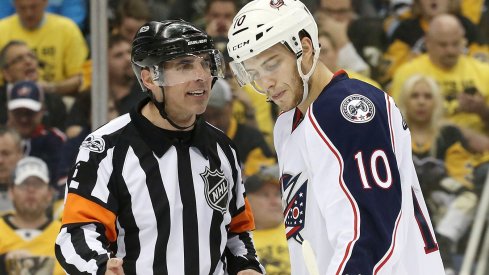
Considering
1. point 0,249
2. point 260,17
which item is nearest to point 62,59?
point 0,249

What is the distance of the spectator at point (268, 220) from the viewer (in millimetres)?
4668

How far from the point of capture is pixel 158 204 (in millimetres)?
2857

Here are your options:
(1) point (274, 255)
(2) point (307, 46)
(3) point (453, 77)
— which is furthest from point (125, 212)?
(3) point (453, 77)

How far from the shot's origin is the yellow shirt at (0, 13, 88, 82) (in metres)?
5.00

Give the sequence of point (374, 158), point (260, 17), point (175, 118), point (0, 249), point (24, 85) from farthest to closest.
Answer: point (24, 85) < point (0, 249) < point (175, 118) < point (260, 17) < point (374, 158)

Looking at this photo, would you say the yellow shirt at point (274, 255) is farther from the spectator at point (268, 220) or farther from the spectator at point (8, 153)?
the spectator at point (8, 153)

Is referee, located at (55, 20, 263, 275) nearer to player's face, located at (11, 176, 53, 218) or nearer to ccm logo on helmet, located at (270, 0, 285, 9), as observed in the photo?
ccm logo on helmet, located at (270, 0, 285, 9)

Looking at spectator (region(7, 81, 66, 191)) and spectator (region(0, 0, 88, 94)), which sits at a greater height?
spectator (region(0, 0, 88, 94))

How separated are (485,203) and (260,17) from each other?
2499mm

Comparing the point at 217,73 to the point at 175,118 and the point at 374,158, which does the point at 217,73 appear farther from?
the point at 374,158

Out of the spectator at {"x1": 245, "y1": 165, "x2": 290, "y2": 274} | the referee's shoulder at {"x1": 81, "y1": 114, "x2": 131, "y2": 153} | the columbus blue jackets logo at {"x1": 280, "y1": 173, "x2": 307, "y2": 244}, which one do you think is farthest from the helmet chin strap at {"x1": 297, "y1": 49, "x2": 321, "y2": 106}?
the spectator at {"x1": 245, "y1": 165, "x2": 290, "y2": 274}

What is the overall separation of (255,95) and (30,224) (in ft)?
4.18

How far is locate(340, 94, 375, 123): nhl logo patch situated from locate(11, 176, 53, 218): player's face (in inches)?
101

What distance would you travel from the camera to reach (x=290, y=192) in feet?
8.89
